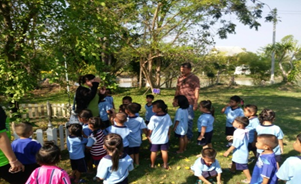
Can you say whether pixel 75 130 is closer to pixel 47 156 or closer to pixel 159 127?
pixel 47 156

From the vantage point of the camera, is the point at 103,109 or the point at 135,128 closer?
the point at 135,128

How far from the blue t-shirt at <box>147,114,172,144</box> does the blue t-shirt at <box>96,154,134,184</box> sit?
55.2 inches

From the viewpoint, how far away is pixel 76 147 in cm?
376

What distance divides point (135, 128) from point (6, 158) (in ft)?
7.44

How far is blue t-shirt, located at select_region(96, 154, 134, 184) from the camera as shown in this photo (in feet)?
8.96

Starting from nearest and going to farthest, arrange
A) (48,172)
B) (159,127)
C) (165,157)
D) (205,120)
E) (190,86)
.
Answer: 1. (48,172)
2. (159,127)
3. (165,157)
4. (205,120)
5. (190,86)

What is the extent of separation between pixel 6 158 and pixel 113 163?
4.20 feet

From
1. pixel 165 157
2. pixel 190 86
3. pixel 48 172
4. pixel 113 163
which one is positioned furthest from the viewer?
pixel 190 86

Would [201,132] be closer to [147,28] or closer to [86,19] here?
[86,19]

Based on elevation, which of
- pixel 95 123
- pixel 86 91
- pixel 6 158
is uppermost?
pixel 86 91

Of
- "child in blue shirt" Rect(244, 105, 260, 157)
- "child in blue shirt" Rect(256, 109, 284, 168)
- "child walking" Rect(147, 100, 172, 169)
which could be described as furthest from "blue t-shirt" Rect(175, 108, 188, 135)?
"child in blue shirt" Rect(256, 109, 284, 168)

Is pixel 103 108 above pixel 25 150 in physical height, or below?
above

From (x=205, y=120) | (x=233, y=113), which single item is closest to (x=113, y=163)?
(x=205, y=120)

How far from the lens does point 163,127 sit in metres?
4.30
